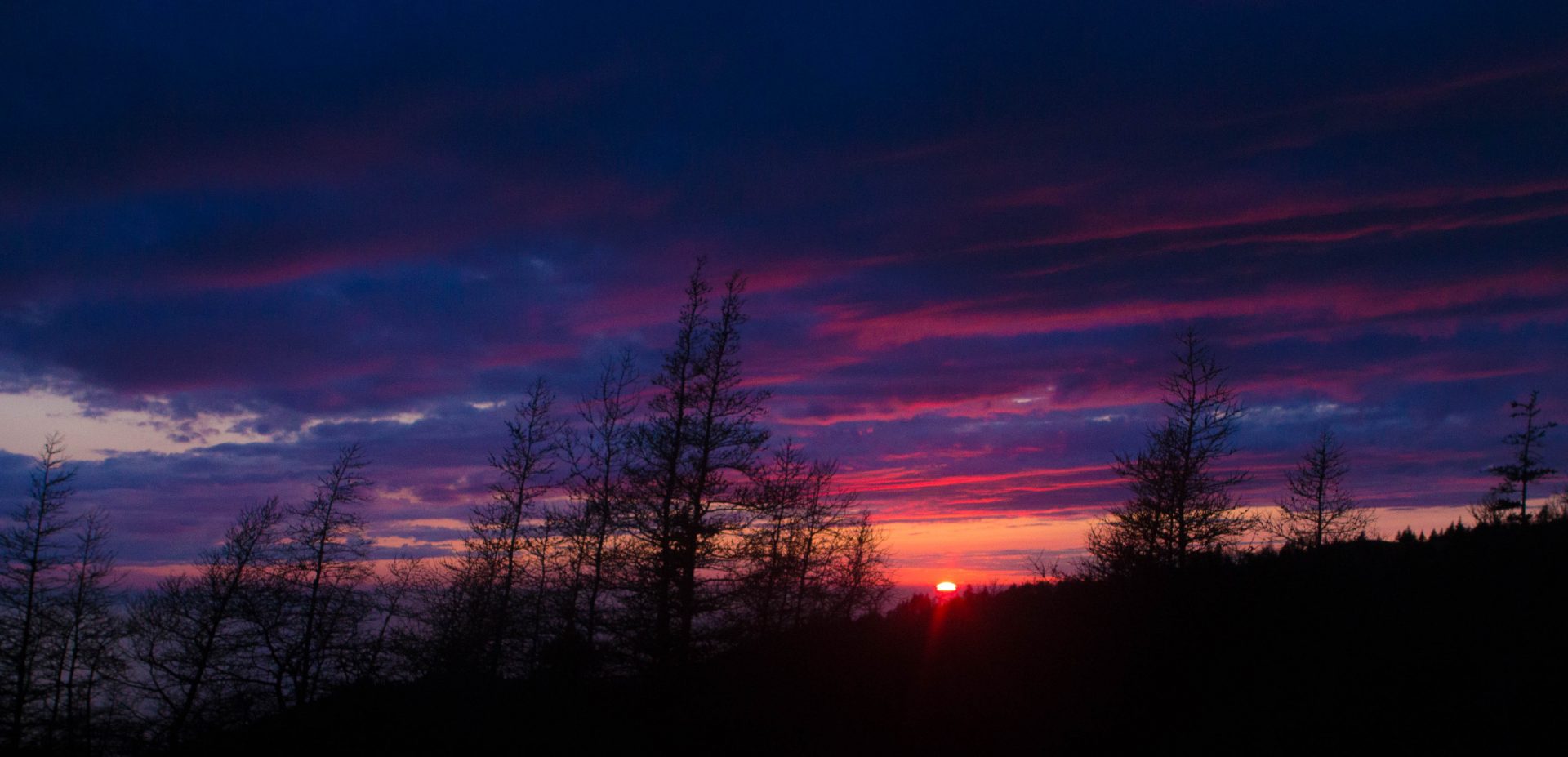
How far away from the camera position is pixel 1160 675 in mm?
10648

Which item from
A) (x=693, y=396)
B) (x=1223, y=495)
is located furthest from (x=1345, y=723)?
(x=1223, y=495)

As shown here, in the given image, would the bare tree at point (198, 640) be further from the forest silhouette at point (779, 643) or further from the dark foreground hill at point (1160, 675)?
the dark foreground hill at point (1160, 675)

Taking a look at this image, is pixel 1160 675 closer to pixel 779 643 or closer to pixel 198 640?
pixel 779 643

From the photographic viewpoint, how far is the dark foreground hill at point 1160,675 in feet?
29.3

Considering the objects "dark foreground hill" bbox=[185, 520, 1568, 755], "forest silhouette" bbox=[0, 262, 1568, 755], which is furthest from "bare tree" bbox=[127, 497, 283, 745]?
"dark foreground hill" bbox=[185, 520, 1568, 755]

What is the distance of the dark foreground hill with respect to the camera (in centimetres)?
892

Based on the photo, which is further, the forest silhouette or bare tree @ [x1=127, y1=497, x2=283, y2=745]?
bare tree @ [x1=127, y1=497, x2=283, y2=745]

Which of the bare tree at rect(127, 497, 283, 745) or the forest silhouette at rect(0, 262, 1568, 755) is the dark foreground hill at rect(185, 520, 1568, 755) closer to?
the forest silhouette at rect(0, 262, 1568, 755)

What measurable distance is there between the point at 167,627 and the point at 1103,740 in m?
38.5

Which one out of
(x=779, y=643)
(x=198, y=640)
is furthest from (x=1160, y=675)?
(x=198, y=640)

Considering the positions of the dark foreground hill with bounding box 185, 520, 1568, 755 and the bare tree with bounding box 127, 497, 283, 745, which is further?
the bare tree with bounding box 127, 497, 283, 745

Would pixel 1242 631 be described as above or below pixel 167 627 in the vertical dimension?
above

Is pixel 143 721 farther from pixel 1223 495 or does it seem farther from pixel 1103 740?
pixel 1223 495

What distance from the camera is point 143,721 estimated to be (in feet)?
111
